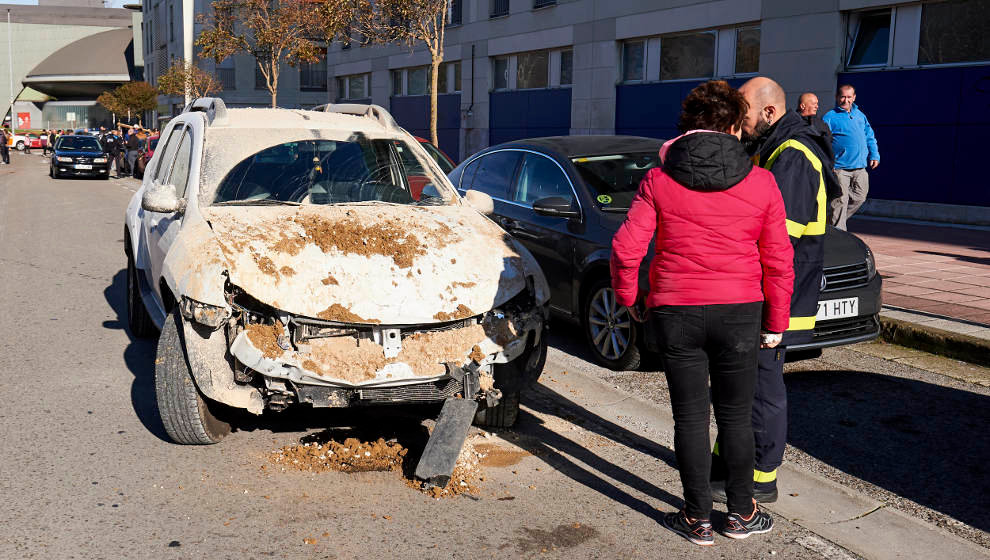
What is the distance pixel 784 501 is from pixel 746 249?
1408 millimetres

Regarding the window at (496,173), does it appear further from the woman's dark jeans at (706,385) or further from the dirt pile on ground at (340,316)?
the woman's dark jeans at (706,385)

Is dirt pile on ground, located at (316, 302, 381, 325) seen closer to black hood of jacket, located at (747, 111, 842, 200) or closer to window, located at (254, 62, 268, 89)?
black hood of jacket, located at (747, 111, 842, 200)

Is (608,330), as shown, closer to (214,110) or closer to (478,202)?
(478,202)

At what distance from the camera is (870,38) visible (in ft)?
57.1

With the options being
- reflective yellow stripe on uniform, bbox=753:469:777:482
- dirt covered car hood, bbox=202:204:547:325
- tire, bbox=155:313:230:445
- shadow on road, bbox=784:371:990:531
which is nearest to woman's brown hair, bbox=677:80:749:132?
dirt covered car hood, bbox=202:204:547:325

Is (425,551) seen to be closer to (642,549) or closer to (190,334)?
(642,549)

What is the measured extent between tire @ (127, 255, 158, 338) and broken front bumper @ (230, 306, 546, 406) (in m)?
3.28

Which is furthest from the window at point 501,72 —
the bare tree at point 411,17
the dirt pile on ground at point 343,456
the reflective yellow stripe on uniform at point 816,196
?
the reflective yellow stripe on uniform at point 816,196

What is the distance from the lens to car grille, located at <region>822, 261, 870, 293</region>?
251 inches

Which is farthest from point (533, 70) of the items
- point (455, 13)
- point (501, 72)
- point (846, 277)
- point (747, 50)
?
point (846, 277)

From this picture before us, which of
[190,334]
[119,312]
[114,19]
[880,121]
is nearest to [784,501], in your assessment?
[190,334]

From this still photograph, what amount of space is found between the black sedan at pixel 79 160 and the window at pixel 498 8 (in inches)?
610

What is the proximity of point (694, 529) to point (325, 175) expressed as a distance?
128 inches

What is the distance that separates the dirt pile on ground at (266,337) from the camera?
429 centimetres
